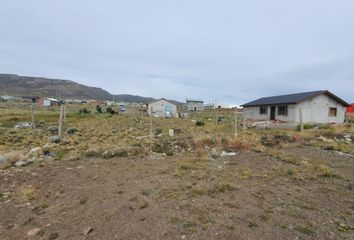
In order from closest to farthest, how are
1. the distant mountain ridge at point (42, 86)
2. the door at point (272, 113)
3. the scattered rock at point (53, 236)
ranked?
the scattered rock at point (53, 236) → the door at point (272, 113) → the distant mountain ridge at point (42, 86)

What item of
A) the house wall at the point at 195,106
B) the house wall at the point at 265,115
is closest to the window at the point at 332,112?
the house wall at the point at 265,115

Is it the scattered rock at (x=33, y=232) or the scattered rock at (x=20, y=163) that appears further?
the scattered rock at (x=20, y=163)

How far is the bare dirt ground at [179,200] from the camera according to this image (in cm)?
364

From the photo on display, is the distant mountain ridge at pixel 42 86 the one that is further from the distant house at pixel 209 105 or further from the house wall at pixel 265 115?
the house wall at pixel 265 115

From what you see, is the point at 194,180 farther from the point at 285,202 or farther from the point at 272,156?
the point at 272,156

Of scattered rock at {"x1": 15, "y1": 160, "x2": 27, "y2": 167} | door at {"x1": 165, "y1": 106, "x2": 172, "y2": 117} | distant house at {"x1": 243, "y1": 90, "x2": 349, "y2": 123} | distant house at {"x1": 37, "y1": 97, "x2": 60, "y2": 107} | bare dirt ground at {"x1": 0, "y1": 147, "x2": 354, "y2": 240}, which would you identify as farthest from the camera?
distant house at {"x1": 37, "y1": 97, "x2": 60, "y2": 107}

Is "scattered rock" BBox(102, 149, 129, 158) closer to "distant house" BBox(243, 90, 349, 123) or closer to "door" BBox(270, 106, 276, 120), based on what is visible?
"distant house" BBox(243, 90, 349, 123)

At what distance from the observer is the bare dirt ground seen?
3643 millimetres

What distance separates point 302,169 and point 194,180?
319 centimetres

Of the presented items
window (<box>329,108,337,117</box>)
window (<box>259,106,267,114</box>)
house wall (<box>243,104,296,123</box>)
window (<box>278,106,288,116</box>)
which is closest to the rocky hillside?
house wall (<box>243,104,296,123</box>)

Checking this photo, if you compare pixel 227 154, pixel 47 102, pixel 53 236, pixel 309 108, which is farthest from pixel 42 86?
pixel 53 236

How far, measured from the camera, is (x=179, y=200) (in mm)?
4672

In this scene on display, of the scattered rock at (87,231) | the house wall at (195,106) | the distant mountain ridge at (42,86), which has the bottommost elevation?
the scattered rock at (87,231)

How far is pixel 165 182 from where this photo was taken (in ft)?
18.9
